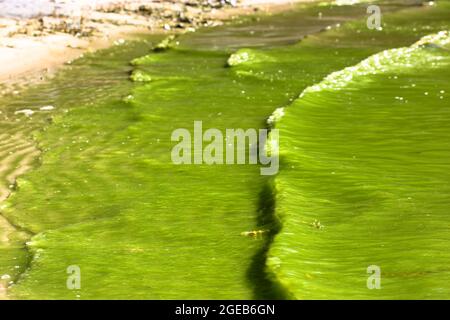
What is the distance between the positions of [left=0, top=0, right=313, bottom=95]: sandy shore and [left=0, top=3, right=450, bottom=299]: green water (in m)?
1.19

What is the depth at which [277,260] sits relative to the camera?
32.9 ft

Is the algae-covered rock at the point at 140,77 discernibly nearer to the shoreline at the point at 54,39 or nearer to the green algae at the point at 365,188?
the shoreline at the point at 54,39

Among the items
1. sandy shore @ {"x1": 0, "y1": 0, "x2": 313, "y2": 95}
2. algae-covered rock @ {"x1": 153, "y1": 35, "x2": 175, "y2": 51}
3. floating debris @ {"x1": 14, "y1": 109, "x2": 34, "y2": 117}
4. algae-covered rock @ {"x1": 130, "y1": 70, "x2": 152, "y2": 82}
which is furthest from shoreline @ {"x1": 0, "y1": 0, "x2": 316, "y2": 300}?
algae-covered rock @ {"x1": 130, "y1": 70, "x2": 152, "y2": 82}

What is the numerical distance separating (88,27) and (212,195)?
49.9ft

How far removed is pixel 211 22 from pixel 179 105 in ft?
37.3

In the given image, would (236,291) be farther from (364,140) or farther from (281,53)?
(281,53)

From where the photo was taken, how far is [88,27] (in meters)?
27.1

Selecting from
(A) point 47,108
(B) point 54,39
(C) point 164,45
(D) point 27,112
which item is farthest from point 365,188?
(B) point 54,39

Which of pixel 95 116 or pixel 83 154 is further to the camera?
pixel 95 116

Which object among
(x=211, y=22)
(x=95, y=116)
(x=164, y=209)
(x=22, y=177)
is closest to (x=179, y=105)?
(x=95, y=116)

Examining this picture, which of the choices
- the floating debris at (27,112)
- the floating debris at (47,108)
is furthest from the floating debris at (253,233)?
the floating debris at (47,108)

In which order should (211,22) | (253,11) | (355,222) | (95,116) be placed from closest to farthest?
1. (355,222)
2. (95,116)
3. (211,22)
4. (253,11)

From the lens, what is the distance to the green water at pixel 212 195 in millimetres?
9876

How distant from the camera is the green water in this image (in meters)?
→ 9.88
